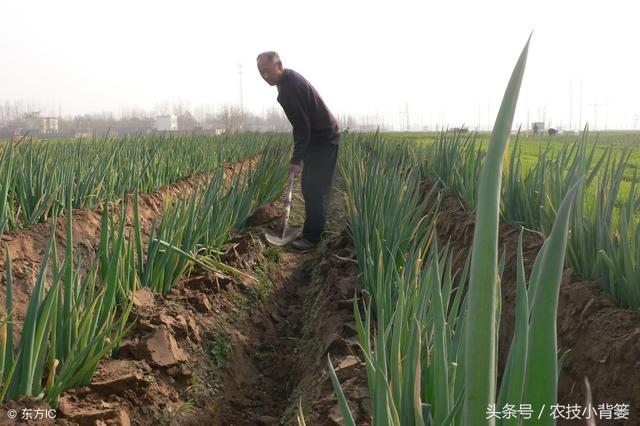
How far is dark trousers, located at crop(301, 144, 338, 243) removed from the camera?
493 cm

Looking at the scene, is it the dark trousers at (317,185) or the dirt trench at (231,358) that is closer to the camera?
the dirt trench at (231,358)

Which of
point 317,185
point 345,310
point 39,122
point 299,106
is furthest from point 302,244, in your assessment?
point 39,122

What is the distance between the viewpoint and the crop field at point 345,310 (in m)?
0.63

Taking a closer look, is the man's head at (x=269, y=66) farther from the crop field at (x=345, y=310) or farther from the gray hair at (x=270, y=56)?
the crop field at (x=345, y=310)

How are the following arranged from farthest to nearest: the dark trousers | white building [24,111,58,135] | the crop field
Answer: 1. white building [24,111,58,135]
2. the dark trousers
3. the crop field

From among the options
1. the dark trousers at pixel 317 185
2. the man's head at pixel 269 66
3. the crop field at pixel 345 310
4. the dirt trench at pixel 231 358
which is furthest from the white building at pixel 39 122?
the dirt trench at pixel 231 358

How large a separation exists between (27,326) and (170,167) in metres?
4.02

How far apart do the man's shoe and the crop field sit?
0.49 m

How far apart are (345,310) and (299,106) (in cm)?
233

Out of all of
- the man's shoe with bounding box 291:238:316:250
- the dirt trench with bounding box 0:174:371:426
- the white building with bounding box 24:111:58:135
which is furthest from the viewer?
the white building with bounding box 24:111:58:135

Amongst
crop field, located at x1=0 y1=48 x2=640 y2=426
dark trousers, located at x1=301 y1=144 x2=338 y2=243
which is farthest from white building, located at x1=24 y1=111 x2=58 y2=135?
crop field, located at x1=0 y1=48 x2=640 y2=426

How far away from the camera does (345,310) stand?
273 centimetres

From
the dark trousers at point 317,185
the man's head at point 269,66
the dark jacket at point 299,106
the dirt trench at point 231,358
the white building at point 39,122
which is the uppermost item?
the white building at point 39,122

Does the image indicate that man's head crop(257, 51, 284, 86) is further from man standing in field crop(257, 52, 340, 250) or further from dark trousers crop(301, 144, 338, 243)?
dark trousers crop(301, 144, 338, 243)
